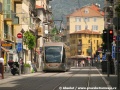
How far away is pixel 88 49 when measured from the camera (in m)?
184

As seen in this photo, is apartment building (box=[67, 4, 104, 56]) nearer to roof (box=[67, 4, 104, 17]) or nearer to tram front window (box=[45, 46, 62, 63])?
roof (box=[67, 4, 104, 17])

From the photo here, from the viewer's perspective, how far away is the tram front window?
58059 mm

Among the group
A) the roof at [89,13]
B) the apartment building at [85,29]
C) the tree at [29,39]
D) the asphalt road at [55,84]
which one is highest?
the roof at [89,13]

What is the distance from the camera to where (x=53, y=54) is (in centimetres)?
5816

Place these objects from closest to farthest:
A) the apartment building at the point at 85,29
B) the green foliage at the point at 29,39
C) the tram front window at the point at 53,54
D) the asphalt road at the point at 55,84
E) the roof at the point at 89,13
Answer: the asphalt road at the point at 55,84
the tram front window at the point at 53,54
the green foliage at the point at 29,39
the apartment building at the point at 85,29
the roof at the point at 89,13

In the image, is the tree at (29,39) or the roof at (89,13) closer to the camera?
the tree at (29,39)

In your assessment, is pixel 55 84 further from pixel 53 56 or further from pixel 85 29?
pixel 85 29

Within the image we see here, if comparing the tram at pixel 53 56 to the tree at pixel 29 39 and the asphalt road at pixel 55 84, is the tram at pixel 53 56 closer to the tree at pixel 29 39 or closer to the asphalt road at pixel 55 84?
the tree at pixel 29 39

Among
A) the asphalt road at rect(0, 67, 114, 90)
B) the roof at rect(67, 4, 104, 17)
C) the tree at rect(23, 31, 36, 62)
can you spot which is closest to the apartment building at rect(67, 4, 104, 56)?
the roof at rect(67, 4, 104, 17)

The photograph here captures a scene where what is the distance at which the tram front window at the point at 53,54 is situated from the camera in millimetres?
58059

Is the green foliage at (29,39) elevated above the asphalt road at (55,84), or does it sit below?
above

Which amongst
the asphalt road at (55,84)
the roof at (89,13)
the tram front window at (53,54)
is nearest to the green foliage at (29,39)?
the tram front window at (53,54)

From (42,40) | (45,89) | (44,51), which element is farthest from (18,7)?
(45,89)

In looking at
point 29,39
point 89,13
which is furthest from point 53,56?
point 89,13
